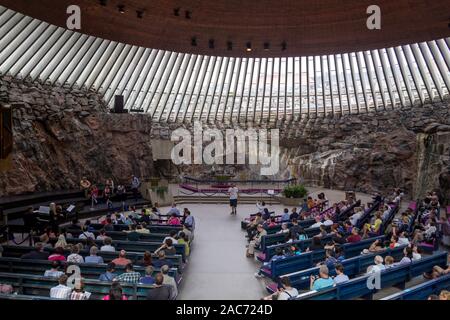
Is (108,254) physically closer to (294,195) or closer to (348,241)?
(348,241)

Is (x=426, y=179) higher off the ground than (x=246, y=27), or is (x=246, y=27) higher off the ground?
(x=246, y=27)

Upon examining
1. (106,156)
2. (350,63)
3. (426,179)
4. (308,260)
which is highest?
(350,63)

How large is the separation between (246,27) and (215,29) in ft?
4.03

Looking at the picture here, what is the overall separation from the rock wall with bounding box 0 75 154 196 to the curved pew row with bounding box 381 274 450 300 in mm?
13350

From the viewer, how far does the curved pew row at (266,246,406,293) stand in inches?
253

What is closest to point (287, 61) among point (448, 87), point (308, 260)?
point (448, 87)

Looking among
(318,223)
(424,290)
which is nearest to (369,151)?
(318,223)

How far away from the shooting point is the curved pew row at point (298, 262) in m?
7.19

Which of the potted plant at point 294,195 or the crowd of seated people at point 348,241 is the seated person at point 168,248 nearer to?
the crowd of seated people at point 348,241

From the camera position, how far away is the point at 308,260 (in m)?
7.73

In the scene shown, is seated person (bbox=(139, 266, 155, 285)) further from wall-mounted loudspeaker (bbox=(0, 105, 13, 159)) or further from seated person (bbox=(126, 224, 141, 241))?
wall-mounted loudspeaker (bbox=(0, 105, 13, 159))

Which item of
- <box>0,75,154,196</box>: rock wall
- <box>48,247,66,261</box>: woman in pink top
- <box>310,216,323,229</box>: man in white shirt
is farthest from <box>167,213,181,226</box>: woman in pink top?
<box>0,75,154,196</box>: rock wall
